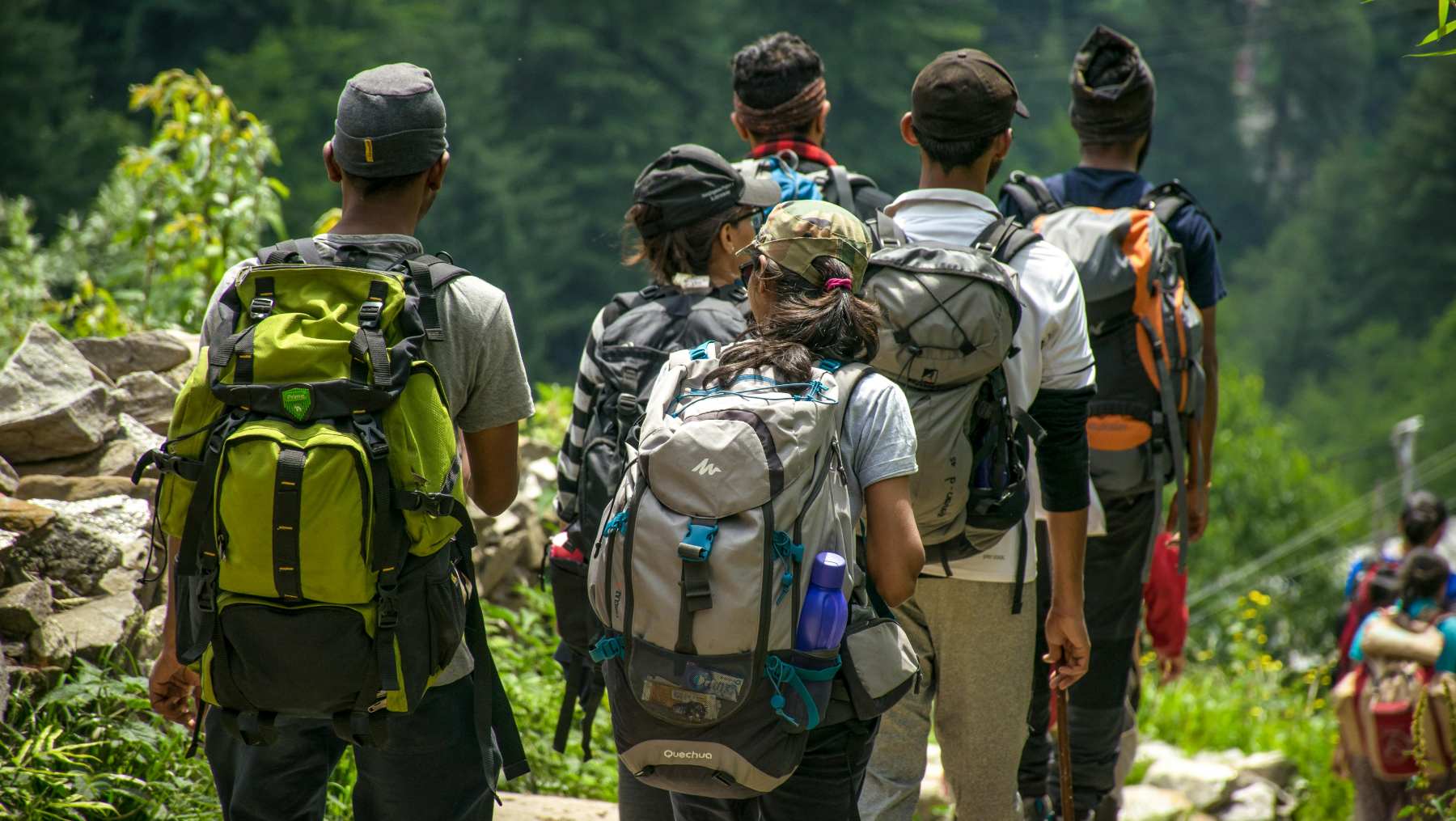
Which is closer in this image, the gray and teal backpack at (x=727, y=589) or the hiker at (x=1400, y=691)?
the gray and teal backpack at (x=727, y=589)

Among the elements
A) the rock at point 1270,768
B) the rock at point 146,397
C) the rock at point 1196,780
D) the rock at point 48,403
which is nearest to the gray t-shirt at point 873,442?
the rock at point 48,403

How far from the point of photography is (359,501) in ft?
7.04

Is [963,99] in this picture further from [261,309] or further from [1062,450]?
[261,309]

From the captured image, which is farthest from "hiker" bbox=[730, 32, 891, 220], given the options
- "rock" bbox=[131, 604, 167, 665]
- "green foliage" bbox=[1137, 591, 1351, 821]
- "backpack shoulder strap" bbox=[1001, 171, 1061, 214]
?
"green foliage" bbox=[1137, 591, 1351, 821]

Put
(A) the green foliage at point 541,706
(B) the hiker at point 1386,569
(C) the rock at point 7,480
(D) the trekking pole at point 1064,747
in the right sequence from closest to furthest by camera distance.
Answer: (D) the trekking pole at point 1064,747 → (C) the rock at point 7,480 → (A) the green foliage at point 541,706 → (B) the hiker at point 1386,569

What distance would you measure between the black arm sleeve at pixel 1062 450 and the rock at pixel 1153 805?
3.38 metres

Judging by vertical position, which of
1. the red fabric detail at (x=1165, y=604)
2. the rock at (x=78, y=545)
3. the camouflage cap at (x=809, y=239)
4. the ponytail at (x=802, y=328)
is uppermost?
the camouflage cap at (x=809, y=239)

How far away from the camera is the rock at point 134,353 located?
15.5 feet

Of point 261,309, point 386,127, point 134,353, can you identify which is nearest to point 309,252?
point 261,309

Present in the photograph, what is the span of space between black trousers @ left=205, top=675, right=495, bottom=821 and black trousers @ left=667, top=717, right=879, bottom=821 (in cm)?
39

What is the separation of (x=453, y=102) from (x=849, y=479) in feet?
112

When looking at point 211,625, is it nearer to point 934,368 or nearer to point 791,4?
point 934,368

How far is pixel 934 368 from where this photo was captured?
2.67 meters

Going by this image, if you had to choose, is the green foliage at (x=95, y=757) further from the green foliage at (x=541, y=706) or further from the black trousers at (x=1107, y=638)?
the black trousers at (x=1107, y=638)
